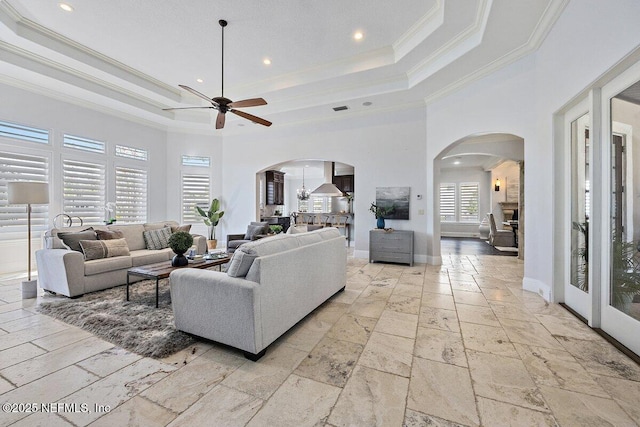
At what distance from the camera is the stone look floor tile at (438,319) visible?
2779 millimetres

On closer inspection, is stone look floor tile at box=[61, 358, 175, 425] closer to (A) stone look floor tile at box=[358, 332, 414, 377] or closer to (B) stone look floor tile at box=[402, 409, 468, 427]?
(A) stone look floor tile at box=[358, 332, 414, 377]

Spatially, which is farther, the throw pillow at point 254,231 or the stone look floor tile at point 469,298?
the throw pillow at point 254,231

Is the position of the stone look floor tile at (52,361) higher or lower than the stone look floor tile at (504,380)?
lower

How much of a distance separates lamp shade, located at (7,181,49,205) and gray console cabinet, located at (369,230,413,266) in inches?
220

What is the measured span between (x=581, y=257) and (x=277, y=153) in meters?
6.46

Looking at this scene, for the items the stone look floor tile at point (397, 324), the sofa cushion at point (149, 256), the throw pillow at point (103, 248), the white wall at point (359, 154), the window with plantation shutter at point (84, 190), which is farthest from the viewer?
the white wall at point (359, 154)

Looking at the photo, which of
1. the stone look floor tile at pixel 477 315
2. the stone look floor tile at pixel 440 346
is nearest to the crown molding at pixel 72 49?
the stone look floor tile at pixel 440 346

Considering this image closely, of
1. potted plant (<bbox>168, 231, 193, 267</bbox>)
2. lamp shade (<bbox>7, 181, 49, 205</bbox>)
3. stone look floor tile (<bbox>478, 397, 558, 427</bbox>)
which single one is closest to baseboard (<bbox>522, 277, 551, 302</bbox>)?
stone look floor tile (<bbox>478, 397, 558, 427</bbox>)

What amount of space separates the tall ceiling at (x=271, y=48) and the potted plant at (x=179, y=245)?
300 cm

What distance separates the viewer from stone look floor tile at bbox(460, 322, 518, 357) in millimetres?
2301

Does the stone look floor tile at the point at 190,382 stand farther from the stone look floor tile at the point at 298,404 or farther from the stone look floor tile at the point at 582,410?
the stone look floor tile at the point at 582,410

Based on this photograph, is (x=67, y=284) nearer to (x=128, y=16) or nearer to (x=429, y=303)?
(x=128, y=16)

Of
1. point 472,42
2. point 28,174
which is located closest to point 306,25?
point 472,42

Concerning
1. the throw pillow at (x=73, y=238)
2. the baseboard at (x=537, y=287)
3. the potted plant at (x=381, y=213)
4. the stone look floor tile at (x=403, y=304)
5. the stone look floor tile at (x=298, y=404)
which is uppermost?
the potted plant at (x=381, y=213)
